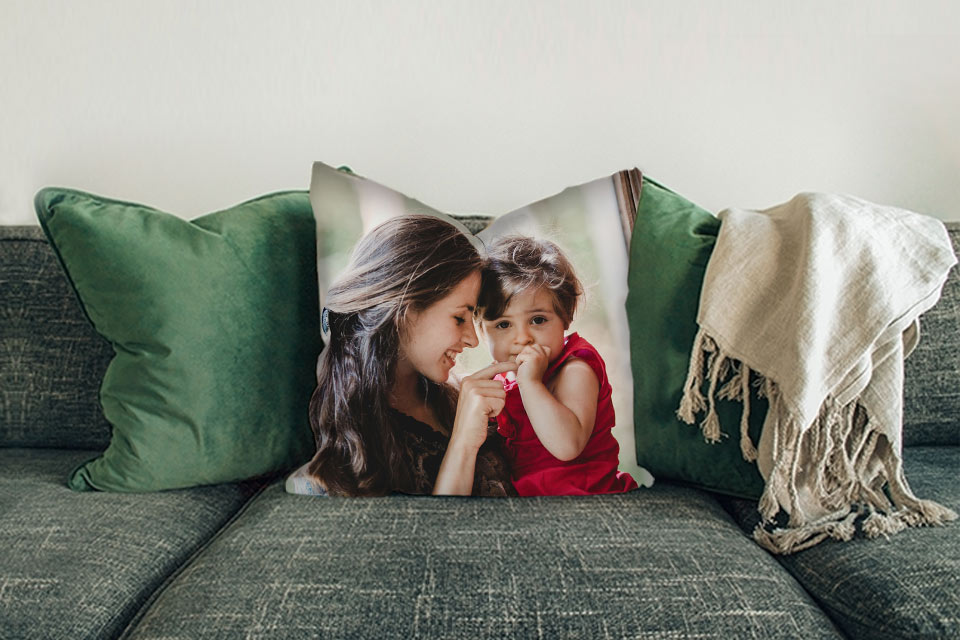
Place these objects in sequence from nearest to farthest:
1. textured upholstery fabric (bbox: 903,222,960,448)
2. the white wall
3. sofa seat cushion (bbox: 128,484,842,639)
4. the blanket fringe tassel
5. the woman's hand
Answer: sofa seat cushion (bbox: 128,484,842,639), the blanket fringe tassel, the woman's hand, textured upholstery fabric (bbox: 903,222,960,448), the white wall

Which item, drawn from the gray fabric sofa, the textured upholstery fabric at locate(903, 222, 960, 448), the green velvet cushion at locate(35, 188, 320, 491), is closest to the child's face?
the gray fabric sofa

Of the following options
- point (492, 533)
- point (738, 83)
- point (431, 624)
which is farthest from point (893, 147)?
point (431, 624)

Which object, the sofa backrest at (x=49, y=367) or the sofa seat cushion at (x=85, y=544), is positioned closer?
the sofa seat cushion at (x=85, y=544)

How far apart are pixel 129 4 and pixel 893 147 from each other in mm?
1601

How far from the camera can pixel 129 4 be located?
1.49 m

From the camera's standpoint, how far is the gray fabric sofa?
732 mm

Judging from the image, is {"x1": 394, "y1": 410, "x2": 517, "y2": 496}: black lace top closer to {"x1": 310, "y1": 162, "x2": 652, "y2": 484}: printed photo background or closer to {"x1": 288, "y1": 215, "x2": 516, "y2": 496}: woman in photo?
{"x1": 288, "y1": 215, "x2": 516, "y2": 496}: woman in photo

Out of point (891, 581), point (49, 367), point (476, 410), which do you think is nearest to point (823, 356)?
point (891, 581)

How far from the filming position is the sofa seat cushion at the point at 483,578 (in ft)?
2.38

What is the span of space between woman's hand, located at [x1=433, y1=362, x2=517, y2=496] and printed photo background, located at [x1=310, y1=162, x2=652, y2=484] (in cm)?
4

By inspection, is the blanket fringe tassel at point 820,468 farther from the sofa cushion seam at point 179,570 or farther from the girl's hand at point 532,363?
the sofa cushion seam at point 179,570

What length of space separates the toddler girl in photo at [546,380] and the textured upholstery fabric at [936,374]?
54cm

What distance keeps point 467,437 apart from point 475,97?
30.5 inches

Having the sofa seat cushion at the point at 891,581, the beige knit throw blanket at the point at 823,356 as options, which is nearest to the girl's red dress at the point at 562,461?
the beige knit throw blanket at the point at 823,356
